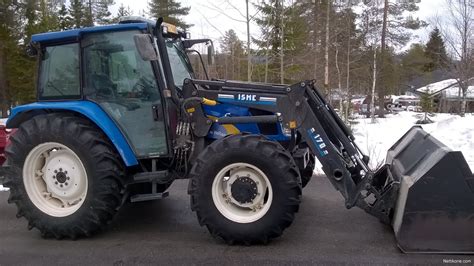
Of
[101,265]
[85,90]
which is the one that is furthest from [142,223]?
[85,90]

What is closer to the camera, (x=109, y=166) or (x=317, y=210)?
(x=109, y=166)

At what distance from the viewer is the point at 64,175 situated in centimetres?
493

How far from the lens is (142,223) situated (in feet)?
17.5

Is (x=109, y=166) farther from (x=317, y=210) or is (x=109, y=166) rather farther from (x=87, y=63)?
(x=317, y=210)

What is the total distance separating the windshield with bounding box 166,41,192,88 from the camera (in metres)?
5.27

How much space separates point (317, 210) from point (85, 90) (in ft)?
10.5

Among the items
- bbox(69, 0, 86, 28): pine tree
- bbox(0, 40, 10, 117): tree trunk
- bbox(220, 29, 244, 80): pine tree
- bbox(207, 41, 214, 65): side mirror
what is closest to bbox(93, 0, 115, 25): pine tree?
bbox(69, 0, 86, 28): pine tree

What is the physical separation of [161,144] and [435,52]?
96.5 feet

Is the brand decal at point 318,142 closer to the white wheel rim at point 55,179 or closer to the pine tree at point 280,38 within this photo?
the white wheel rim at point 55,179

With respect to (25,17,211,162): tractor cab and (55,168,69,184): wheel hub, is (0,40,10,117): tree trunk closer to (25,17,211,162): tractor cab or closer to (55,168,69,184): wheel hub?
(25,17,211,162): tractor cab

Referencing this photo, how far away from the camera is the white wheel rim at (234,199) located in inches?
175

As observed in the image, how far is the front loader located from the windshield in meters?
0.05

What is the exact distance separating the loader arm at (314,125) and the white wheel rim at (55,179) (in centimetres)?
143

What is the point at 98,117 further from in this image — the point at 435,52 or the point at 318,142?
the point at 435,52
